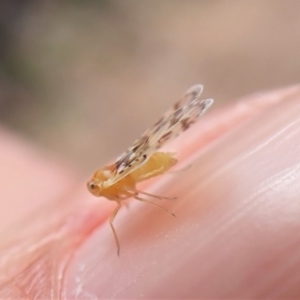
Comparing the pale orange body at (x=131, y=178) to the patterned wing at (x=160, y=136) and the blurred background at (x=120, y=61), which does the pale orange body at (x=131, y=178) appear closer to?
the patterned wing at (x=160, y=136)

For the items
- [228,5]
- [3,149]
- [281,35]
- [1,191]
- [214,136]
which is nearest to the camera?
[214,136]

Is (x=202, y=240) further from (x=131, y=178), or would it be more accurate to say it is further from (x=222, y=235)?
(x=131, y=178)

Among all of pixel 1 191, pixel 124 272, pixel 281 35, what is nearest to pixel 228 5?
pixel 281 35

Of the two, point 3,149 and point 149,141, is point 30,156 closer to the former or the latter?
point 3,149

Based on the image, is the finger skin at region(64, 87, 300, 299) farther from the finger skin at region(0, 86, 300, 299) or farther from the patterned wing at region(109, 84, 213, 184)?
the patterned wing at region(109, 84, 213, 184)

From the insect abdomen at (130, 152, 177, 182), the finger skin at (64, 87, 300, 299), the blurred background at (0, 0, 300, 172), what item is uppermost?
the blurred background at (0, 0, 300, 172)

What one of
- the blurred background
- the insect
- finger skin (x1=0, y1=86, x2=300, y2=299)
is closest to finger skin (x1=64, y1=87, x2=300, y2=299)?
finger skin (x1=0, y1=86, x2=300, y2=299)

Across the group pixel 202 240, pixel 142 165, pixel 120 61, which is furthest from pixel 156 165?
pixel 120 61
